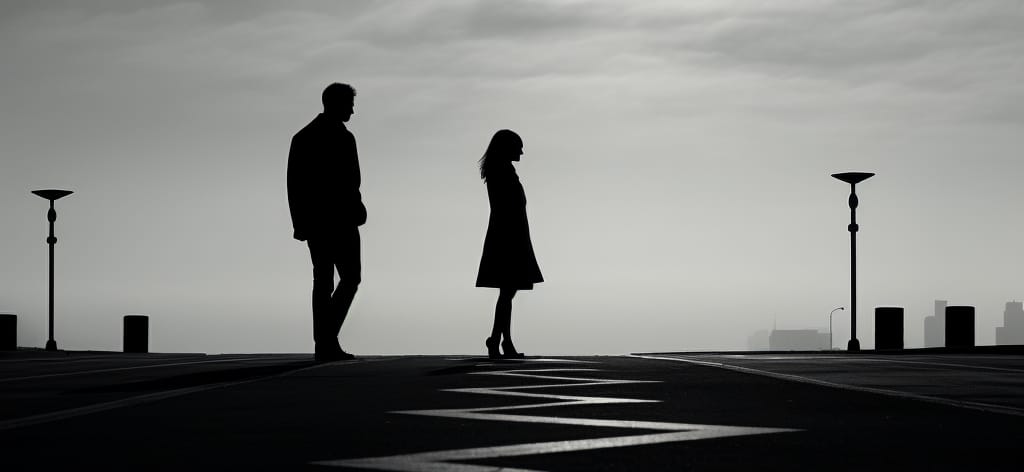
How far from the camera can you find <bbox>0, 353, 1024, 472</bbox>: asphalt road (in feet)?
13.5

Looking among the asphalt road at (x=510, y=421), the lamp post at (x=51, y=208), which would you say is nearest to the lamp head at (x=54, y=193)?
the lamp post at (x=51, y=208)

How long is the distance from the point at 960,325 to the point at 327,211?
61.7ft

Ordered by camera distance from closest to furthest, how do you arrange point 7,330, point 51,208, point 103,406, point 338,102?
point 103,406
point 338,102
point 7,330
point 51,208

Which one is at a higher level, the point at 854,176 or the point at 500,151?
the point at 854,176

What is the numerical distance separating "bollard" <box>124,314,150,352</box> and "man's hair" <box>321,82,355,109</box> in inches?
768

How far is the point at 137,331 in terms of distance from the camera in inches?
1195

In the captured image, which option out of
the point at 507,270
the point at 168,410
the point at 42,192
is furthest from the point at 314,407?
the point at 42,192

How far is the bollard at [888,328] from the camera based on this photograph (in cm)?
2739

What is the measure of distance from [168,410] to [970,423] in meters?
3.32

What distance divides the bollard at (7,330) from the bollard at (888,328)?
17841 mm

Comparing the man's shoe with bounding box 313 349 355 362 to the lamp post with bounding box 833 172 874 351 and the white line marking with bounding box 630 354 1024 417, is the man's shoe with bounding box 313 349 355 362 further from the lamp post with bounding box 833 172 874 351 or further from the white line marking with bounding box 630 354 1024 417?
the lamp post with bounding box 833 172 874 351

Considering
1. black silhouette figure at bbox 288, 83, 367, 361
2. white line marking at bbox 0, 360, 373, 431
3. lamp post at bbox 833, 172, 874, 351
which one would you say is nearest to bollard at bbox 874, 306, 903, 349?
lamp post at bbox 833, 172, 874, 351

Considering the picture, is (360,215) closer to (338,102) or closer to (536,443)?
(338,102)

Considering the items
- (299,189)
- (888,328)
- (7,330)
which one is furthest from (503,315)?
(7,330)
